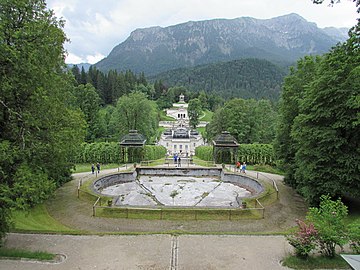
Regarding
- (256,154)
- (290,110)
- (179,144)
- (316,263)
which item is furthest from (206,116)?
(316,263)

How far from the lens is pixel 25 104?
11.7 metres

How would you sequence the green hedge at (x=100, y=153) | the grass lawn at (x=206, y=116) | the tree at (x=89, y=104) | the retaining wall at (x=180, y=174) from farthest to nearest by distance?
the grass lawn at (x=206, y=116) → the tree at (x=89, y=104) → the green hedge at (x=100, y=153) → the retaining wall at (x=180, y=174)

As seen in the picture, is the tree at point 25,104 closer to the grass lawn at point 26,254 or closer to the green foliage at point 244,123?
the grass lawn at point 26,254

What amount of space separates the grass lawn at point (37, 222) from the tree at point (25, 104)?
3.03 meters

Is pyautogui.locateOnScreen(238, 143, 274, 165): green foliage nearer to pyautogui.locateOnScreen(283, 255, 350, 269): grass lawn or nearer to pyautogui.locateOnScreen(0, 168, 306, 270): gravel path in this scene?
pyautogui.locateOnScreen(0, 168, 306, 270): gravel path

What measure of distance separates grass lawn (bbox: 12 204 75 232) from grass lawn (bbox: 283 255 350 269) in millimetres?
10077

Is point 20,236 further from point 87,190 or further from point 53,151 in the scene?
point 87,190

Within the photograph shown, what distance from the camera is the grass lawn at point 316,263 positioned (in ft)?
33.4

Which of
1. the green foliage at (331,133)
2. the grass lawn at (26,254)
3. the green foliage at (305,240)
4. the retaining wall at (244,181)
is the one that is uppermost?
the green foliage at (331,133)

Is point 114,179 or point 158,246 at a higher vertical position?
point 158,246

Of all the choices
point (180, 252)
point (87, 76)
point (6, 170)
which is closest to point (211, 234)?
point (180, 252)

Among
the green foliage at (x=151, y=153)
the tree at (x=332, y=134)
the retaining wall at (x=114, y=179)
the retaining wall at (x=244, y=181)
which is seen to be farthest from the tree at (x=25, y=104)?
the green foliage at (x=151, y=153)

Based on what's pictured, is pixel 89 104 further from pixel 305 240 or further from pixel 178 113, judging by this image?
pixel 178 113

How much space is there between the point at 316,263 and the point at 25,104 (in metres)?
13.0
